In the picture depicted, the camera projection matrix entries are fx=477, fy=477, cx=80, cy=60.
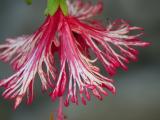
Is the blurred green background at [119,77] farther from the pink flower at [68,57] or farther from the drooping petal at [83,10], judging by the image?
the pink flower at [68,57]

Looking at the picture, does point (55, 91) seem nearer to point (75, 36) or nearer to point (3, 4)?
point (75, 36)

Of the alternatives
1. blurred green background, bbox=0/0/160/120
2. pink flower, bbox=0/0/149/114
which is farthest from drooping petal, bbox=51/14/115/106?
blurred green background, bbox=0/0/160/120

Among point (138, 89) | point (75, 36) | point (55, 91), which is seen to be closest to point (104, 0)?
point (138, 89)

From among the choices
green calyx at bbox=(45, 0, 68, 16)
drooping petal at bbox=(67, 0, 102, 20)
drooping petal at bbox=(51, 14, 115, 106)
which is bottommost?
drooping petal at bbox=(51, 14, 115, 106)

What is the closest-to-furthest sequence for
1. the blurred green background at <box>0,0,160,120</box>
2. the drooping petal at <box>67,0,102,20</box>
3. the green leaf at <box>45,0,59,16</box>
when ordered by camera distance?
the green leaf at <box>45,0,59,16</box> < the drooping petal at <box>67,0,102,20</box> < the blurred green background at <box>0,0,160,120</box>

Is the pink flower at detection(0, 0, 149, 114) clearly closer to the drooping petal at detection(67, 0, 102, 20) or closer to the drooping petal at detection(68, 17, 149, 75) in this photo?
the drooping petal at detection(68, 17, 149, 75)

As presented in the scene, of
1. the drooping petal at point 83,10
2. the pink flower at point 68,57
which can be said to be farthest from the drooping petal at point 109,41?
the drooping petal at point 83,10

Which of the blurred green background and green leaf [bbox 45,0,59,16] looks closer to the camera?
green leaf [bbox 45,0,59,16]

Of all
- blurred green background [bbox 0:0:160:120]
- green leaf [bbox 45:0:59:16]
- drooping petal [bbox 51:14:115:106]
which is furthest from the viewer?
blurred green background [bbox 0:0:160:120]
